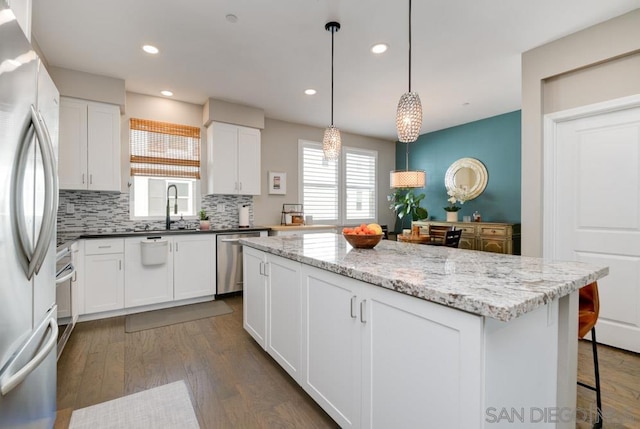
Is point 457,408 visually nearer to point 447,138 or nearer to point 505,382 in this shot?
point 505,382

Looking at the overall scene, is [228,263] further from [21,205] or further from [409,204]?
[409,204]

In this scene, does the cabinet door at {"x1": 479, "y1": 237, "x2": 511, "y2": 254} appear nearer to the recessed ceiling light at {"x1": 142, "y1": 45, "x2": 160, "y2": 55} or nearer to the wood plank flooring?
the wood plank flooring

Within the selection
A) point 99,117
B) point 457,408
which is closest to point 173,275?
point 99,117

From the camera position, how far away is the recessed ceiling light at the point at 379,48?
2.80 meters

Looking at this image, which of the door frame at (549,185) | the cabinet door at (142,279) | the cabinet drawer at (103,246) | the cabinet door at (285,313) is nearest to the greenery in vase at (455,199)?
the door frame at (549,185)

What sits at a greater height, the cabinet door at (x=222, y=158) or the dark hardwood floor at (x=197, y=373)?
the cabinet door at (x=222, y=158)

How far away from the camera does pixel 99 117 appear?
343 cm

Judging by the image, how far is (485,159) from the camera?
16.7ft

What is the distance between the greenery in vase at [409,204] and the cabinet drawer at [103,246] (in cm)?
453

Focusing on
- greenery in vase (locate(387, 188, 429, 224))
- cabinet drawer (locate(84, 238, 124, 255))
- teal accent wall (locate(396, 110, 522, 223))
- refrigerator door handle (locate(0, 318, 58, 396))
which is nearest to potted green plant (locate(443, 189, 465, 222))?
teal accent wall (locate(396, 110, 522, 223))

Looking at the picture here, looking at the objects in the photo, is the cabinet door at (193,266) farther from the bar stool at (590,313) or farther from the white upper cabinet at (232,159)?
the bar stool at (590,313)

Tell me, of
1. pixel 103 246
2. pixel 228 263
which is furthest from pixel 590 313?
pixel 103 246

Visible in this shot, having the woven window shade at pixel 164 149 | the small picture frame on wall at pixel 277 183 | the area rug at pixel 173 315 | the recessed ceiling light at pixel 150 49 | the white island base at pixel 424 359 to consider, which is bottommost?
the area rug at pixel 173 315

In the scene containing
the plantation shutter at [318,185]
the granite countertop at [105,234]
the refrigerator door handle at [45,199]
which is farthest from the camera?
the plantation shutter at [318,185]
